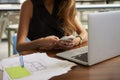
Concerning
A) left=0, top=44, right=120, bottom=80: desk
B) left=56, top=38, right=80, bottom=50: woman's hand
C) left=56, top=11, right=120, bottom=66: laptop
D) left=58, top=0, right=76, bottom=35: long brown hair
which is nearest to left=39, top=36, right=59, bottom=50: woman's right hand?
left=56, top=38, right=80, bottom=50: woman's hand

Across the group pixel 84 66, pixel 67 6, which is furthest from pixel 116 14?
pixel 67 6

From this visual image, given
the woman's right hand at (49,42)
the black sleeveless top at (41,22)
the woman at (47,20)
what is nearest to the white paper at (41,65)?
the woman's right hand at (49,42)

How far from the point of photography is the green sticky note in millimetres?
744

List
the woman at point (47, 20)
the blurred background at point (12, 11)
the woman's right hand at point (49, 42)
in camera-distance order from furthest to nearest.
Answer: the blurred background at point (12, 11), the woman at point (47, 20), the woman's right hand at point (49, 42)

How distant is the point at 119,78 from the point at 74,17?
947 mm

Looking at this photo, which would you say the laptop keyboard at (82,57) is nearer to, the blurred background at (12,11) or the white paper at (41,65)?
the white paper at (41,65)

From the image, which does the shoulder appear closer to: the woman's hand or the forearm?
the forearm

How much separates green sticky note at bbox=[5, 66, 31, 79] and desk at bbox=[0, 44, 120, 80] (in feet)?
0.41

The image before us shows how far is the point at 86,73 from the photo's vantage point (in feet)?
2.59

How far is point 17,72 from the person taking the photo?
777 millimetres

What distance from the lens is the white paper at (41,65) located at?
75 cm

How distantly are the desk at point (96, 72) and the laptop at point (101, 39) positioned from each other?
0.10 ft

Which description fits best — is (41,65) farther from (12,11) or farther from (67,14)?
(12,11)

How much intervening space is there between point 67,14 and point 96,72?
2.69ft
